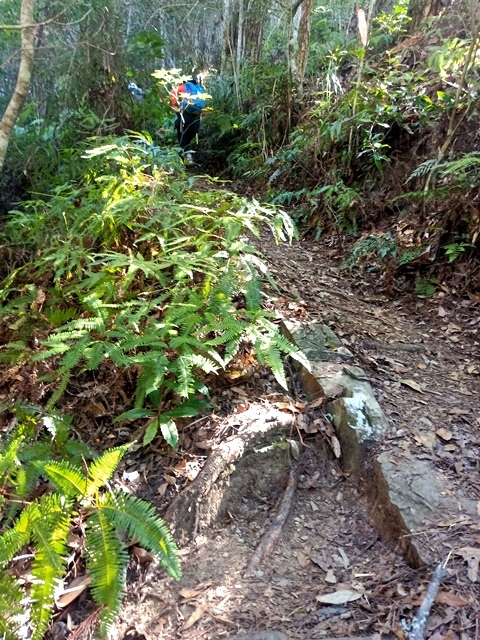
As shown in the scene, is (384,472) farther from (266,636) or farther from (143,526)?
(143,526)

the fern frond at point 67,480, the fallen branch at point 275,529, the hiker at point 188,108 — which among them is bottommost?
the fallen branch at point 275,529

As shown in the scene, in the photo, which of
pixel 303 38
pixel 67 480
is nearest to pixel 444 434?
pixel 67 480

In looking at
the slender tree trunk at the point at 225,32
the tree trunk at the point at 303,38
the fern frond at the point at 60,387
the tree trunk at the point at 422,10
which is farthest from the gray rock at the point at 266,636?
the slender tree trunk at the point at 225,32

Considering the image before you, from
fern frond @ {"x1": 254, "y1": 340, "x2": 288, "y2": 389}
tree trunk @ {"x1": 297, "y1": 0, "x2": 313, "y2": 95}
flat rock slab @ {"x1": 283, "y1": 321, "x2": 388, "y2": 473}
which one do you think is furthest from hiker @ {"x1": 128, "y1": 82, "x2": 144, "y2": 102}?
fern frond @ {"x1": 254, "y1": 340, "x2": 288, "y2": 389}

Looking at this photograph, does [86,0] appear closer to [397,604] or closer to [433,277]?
[433,277]

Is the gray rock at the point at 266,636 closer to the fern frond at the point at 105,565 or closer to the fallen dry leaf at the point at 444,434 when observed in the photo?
the fern frond at the point at 105,565

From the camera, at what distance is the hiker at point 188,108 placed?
7821 millimetres

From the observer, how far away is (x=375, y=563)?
8.13 feet

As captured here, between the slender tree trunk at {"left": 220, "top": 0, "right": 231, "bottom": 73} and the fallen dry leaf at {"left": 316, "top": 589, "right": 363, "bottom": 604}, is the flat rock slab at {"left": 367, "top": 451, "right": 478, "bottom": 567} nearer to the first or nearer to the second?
the fallen dry leaf at {"left": 316, "top": 589, "right": 363, "bottom": 604}

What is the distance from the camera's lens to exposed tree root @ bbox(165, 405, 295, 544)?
2770mm

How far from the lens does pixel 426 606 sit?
2.05 meters

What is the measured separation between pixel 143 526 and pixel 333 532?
3.97 ft

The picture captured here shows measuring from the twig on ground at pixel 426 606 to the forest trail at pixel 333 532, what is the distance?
0.11ft

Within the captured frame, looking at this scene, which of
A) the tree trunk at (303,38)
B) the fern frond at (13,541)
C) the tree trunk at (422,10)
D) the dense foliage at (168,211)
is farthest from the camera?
the tree trunk at (303,38)
